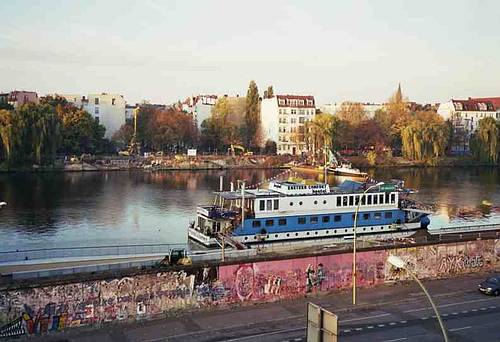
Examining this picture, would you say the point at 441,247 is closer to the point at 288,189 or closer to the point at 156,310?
the point at 288,189

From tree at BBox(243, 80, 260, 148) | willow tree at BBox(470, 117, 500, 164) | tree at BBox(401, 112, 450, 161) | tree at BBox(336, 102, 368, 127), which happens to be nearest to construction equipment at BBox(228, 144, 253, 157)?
tree at BBox(243, 80, 260, 148)

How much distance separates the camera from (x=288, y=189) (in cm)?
4362

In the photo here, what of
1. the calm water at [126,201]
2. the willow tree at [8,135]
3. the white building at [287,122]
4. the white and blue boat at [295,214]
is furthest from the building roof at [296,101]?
the white and blue boat at [295,214]

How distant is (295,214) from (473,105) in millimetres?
130902

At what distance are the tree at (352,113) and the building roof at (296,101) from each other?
24.0ft

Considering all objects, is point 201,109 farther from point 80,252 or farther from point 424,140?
point 80,252

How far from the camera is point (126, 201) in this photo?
67.1m

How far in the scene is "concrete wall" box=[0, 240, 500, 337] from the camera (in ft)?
77.8

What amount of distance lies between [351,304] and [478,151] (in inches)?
4146

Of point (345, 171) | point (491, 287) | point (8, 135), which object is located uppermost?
point (8, 135)

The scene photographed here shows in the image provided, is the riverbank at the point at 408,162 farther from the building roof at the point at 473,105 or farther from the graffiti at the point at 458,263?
the graffiti at the point at 458,263

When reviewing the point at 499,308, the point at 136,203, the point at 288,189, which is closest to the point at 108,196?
the point at 136,203

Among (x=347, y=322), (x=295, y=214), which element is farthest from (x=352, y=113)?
(x=347, y=322)

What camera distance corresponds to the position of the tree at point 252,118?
134375mm
